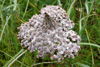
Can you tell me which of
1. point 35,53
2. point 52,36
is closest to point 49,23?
point 52,36

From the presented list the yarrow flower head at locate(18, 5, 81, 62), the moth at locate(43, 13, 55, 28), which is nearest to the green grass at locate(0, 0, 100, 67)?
the yarrow flower head at locate(18, 5, 81, 62)

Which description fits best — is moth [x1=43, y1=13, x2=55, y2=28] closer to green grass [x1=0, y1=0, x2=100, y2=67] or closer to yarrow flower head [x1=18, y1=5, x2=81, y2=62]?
yarrow flower head [x1=18, y1=5, x2=81, y2=62]

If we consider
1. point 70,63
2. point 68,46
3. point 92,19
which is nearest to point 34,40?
point 68,46

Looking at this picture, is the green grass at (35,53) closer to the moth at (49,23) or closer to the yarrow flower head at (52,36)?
the yarrow flower head at (52,36)

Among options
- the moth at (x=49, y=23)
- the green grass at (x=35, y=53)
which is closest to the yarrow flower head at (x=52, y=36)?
the moth at (x=49, y=23)

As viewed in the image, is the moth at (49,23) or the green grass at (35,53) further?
the green grass at (35,53)

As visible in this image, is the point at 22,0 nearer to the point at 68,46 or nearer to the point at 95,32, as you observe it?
the point at 95,32

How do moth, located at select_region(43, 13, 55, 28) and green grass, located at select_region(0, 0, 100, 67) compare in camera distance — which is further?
green grass, located at select_region(0, 0, 100, 67)

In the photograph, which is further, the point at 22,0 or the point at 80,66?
the point at 22,0
